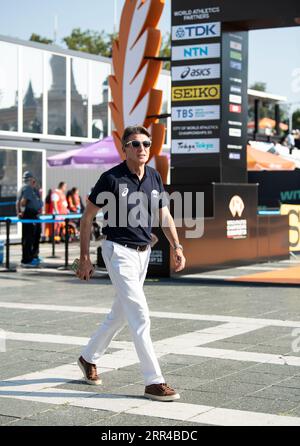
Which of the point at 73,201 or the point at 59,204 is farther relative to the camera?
the point at 73,201

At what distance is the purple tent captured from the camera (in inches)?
841

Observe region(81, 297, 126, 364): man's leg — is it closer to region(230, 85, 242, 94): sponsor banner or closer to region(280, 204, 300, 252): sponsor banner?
region(230, 85, 242, 94): sponsor banner

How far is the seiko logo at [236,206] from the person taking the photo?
54.3 feet

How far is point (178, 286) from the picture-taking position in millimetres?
13859

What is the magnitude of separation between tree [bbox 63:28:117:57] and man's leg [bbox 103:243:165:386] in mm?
67057

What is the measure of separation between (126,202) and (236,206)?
10.5 meters

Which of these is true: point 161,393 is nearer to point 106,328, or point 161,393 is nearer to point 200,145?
point 106,328

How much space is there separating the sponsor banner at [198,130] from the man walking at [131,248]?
970 centimetres

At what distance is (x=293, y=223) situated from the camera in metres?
19.8

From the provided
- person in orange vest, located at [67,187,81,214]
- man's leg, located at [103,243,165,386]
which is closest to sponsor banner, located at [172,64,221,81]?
man's leg, located at [103,243,165,386]

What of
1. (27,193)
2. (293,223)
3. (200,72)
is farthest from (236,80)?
(27,193)

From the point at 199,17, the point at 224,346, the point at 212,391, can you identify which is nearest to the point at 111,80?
the point at 199,17
